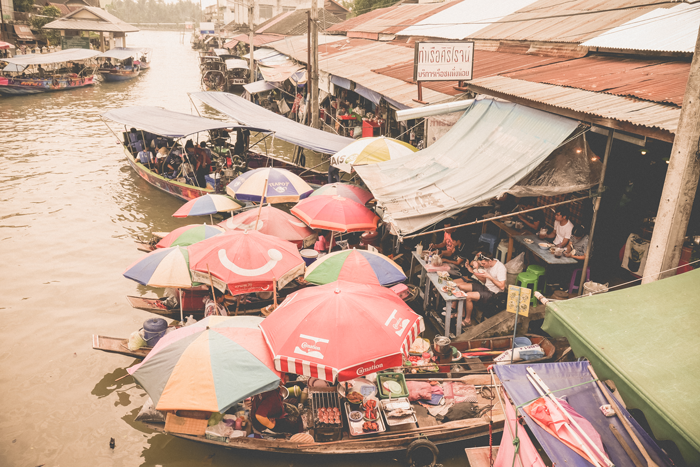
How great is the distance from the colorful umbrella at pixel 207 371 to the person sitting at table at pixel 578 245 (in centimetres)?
513

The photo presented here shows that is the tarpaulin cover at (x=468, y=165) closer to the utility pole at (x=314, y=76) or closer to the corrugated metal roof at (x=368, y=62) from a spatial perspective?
the corrugated metal roof at (x=368, y=62)

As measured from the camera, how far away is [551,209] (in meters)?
9.30

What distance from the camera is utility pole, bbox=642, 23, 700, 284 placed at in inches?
194

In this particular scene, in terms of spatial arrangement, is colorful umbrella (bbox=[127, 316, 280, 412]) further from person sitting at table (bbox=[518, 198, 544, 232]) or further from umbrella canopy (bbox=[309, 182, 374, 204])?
person sitting at table (bbox=[518, 198, 544, 232])

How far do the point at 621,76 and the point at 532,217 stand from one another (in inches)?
115

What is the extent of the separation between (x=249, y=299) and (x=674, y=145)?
668cm

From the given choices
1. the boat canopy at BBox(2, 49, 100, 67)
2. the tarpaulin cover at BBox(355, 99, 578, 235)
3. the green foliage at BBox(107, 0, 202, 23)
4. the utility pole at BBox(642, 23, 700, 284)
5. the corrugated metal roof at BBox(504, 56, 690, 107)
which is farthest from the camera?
the green foliage at BBox(107, 0, 202, 23)

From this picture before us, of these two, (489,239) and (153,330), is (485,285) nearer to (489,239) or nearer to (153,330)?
(489,239)

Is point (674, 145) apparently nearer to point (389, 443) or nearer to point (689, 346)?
point (689, 346)

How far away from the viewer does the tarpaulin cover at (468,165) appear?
711 cm

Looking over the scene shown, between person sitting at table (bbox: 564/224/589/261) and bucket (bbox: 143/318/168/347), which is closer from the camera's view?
bucket (bbox: 143/318/168/347)

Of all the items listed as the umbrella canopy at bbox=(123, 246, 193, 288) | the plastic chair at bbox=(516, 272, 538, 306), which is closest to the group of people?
the plastic chair at bbox=(516, 272, 538, 306)

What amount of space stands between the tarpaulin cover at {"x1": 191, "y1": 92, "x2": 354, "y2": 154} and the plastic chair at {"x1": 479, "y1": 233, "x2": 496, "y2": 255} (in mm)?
5070

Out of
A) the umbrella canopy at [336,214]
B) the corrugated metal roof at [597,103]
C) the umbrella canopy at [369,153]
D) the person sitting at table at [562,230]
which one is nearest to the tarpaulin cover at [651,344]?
the corrugated metal roof at [597,103]
